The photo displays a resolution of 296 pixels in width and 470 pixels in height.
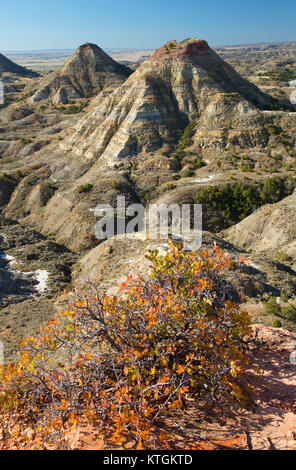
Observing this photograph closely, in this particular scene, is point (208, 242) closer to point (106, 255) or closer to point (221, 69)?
point (106, 255)

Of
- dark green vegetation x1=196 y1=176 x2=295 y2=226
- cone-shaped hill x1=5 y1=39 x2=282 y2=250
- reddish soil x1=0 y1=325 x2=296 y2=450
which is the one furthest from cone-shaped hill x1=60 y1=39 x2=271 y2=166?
reddish soil x1=0 y1=325 x2=296 y2=450

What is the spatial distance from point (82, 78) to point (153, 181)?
211ft

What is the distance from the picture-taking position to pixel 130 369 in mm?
7750

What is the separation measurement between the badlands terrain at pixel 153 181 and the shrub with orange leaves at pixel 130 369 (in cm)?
938

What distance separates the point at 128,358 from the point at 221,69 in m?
56.2

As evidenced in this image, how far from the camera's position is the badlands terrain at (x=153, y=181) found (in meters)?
24.0

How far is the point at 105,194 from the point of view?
39.7 m
